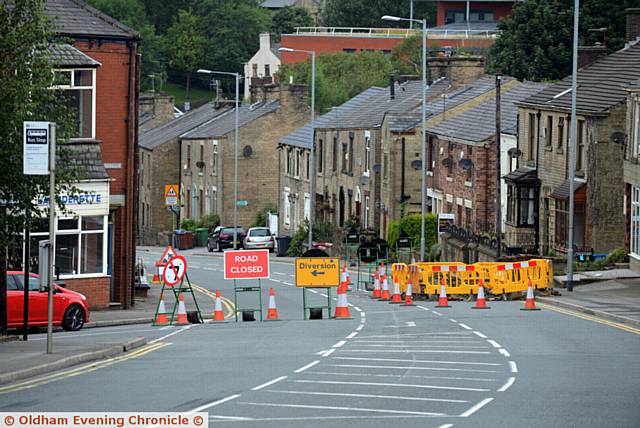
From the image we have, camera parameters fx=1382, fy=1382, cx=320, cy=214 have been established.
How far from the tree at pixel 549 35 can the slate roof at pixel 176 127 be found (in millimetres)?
21668

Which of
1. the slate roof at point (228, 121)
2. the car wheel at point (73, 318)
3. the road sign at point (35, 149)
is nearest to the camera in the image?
the road sign at point (35, 149)

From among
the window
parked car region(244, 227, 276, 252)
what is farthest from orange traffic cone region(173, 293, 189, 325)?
parked car region(244, 227, 276, 252)

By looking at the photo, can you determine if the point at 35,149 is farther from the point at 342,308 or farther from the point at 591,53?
the point at 591,53

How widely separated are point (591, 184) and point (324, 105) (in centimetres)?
5455

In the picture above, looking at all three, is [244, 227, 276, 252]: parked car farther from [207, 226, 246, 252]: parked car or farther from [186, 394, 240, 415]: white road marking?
[186, 394, 240, 415]: white road marking

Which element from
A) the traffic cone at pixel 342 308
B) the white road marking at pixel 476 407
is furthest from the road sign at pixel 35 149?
the traffic cone at pixel 342 308

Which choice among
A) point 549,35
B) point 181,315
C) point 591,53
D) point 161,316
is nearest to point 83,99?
point 161,316

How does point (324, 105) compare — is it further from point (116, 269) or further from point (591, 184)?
point (116, 269)

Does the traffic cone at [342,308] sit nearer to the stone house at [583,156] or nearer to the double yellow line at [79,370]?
the double yellow line at [79,370]

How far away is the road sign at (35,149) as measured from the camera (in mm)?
22953

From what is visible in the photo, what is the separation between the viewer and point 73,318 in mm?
32938

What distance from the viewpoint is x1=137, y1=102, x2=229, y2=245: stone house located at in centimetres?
9350

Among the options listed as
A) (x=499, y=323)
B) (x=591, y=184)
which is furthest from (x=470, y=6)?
(x=499, y=323)

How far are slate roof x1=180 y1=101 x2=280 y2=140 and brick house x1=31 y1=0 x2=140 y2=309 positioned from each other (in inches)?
1769
